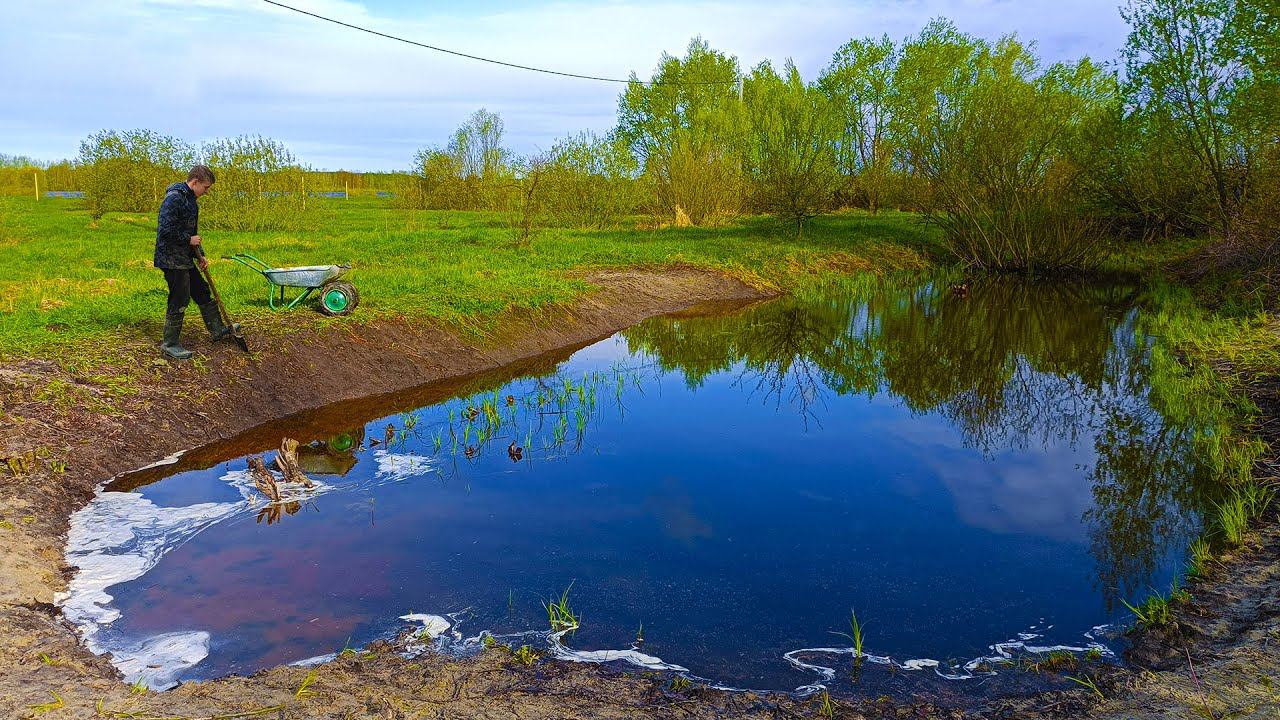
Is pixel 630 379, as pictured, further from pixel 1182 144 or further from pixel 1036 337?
pixel 1182 144

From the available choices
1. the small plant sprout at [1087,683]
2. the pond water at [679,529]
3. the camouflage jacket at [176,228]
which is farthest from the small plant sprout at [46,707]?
the camouflage jacket at [176,228]

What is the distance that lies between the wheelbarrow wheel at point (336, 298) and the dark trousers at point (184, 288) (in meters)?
1.69

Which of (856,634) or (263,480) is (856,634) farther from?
(263,480)

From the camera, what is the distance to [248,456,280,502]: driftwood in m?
6.85

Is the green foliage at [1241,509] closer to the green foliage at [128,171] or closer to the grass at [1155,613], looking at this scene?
the grass at [1155,613]

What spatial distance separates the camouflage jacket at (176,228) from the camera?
8008 millimetres

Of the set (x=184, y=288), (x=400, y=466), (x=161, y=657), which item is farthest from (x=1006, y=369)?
(x=161, y=657)

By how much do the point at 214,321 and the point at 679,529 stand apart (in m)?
6.03

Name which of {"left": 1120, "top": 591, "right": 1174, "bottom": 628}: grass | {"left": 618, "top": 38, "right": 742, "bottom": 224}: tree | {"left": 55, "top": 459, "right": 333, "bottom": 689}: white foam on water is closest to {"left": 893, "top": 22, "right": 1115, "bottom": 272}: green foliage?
{"left": 618, "top": 38, "right": 742, "bottom": 224}: tree

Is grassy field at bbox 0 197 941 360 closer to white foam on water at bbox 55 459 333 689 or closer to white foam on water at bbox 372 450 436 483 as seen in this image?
white foam on water at bbox 55 459 333 689

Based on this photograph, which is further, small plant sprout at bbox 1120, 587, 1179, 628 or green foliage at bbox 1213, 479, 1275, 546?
green foliage at bbox 1213, 479, 1275, 546

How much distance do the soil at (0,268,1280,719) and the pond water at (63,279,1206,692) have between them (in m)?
0.26

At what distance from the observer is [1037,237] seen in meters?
20.8

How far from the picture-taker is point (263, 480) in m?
6.96
